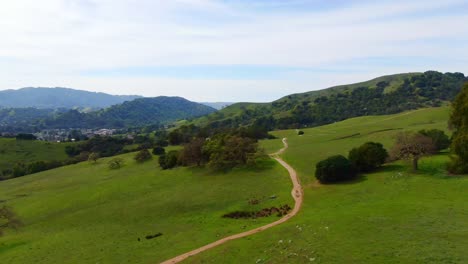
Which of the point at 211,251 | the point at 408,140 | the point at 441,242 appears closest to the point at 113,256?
the point at 211,251

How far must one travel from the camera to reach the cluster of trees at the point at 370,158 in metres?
54.9

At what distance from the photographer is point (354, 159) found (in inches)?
2343

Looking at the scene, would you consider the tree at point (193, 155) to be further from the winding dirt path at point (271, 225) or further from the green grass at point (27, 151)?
the green grass at point (27, 151)

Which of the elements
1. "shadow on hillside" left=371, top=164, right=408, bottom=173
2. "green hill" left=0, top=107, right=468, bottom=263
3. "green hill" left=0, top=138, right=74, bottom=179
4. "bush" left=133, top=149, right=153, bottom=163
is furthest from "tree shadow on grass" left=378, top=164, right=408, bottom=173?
"green hill" left=0, top=138, right=74, bottom=179

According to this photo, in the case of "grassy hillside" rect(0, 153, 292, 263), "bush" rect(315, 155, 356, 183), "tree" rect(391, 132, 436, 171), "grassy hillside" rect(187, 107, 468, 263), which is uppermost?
"tree" rect(391, 132, 436, 171)

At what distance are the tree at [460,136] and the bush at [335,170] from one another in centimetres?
1344

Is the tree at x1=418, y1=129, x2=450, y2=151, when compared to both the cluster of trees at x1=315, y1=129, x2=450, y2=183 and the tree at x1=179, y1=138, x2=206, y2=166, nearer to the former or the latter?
the cluster of trees at x1=315, y1=129, x2=450, y2=183

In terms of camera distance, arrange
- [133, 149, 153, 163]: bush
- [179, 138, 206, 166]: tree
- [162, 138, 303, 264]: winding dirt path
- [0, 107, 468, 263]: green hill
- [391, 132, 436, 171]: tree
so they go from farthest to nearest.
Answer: [133, 149, 153, 163]: bush
[179, 138, 206, 166]: tree
[391, 132, 436, 171]: tree
[162, 138, 303, 264]: winding dirt path
[0, 107, 468, 263]: green hill

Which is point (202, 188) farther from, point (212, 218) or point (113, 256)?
point (113, 256)

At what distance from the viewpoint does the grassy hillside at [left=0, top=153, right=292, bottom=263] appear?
41219mm

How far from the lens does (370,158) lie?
58.2m

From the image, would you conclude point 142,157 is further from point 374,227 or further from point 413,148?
point 374,227

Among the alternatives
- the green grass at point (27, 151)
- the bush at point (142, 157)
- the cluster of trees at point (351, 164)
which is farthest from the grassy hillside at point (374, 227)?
the green grass at point (27, 151)

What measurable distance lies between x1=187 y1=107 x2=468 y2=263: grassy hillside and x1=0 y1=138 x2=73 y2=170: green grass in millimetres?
155626
